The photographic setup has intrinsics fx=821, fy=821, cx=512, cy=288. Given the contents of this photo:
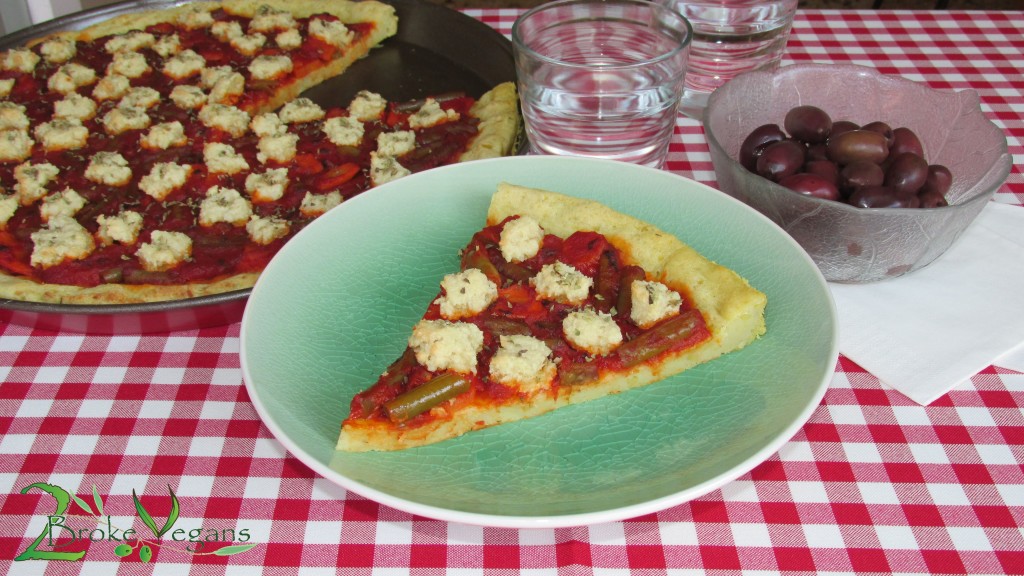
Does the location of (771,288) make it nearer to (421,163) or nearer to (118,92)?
(421,163)

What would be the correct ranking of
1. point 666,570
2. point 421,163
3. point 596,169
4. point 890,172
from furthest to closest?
1. point 421,163
2. point 596,169
3. point 890,172
4. point 666,570

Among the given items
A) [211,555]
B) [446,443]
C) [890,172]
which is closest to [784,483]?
[446,443]

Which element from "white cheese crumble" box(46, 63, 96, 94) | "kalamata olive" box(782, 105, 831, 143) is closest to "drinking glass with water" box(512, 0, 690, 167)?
"kalamata olive" box(782, 105, 831, 143)

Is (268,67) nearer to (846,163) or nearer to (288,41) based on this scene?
(288,41)

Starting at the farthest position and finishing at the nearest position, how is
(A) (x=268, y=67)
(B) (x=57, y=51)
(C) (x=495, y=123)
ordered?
(B) (x=57, y=51) < (A) (x=268, y=67) < (C) (x=495, y=123)

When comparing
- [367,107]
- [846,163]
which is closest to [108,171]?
[367,107]

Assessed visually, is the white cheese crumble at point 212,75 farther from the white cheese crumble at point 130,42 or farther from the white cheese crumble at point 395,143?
the white cheese crumble at point 395,143
